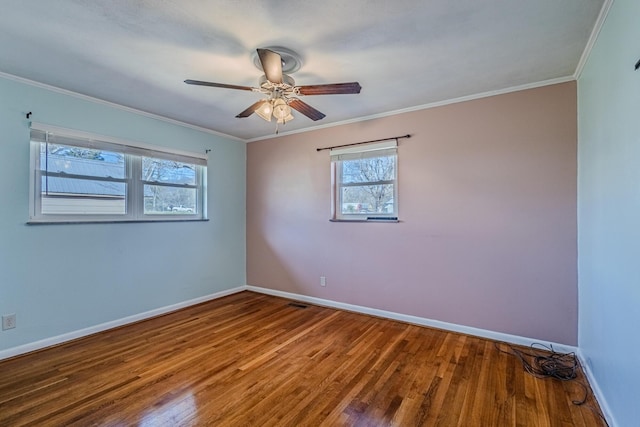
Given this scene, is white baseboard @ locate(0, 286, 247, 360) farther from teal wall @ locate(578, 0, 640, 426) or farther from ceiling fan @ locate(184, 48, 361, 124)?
teal wall @ locate(578, 0, 640, 426)

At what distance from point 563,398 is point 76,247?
14.1ft

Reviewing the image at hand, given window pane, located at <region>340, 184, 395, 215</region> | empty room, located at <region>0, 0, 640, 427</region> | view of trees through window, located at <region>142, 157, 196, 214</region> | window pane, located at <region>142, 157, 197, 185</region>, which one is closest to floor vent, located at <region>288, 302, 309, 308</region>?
empty room, located at <region>0, 0, 640, 427</region>

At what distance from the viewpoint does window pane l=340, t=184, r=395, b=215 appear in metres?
3.58

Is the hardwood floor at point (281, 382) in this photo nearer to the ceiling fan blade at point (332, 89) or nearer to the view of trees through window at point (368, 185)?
the view of trees through window at point (368, 185)

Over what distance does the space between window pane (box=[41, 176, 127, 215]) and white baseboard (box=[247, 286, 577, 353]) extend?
2369mm

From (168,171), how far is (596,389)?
14.9 feet

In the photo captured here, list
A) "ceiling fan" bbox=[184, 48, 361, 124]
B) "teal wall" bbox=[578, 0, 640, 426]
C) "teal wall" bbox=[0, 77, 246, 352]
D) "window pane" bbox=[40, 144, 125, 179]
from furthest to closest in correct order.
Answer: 1. "window pane" bbox=[40, 144, 125, 179]
2. "teal wall" bbox=[0, 77, 246, 352]
3. "ceiling fan" bbox=[184, 48, 361, 124]
4. "teal wall" bbox=[578, 0, 640, 426]

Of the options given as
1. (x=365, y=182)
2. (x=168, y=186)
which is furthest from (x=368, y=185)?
(x=168, y=186)

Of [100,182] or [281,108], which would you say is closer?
[281,108]

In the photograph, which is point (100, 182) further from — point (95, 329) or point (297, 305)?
point (297, 305)

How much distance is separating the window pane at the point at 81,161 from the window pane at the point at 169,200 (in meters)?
0.39

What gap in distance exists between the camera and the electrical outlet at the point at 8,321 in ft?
8.34

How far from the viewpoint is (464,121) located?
305cm

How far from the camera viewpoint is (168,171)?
380 cm
